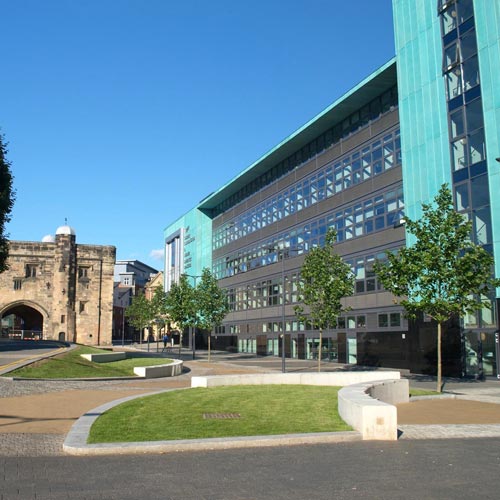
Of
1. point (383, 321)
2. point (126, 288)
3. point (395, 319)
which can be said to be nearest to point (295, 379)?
point (395, 319)

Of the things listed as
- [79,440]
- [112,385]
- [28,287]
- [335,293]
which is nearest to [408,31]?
[335,293]

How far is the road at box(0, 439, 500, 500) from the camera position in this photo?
23.6 ft

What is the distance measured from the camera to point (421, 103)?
33.7 metres

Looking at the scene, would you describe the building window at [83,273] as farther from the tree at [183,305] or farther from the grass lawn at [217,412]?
the grass lawn at [217,412]

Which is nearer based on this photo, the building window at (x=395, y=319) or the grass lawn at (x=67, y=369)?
the grass lawn at (x=67, y=369)

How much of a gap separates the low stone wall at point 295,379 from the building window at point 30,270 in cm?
6184

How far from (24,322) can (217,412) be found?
92578 millimetres

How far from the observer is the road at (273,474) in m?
7.19

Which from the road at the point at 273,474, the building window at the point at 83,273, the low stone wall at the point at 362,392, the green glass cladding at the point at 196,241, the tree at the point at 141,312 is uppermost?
the green glass cladding at the point at 196,241

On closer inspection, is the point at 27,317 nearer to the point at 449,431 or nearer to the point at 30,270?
the point at 30,270

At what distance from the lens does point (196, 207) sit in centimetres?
7519

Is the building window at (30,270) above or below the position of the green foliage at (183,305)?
above

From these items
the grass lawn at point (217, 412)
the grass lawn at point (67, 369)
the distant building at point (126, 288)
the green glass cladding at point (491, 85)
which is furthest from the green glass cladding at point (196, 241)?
the grass lawn at point (217, 412)

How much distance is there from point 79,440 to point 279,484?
4.34 metres
